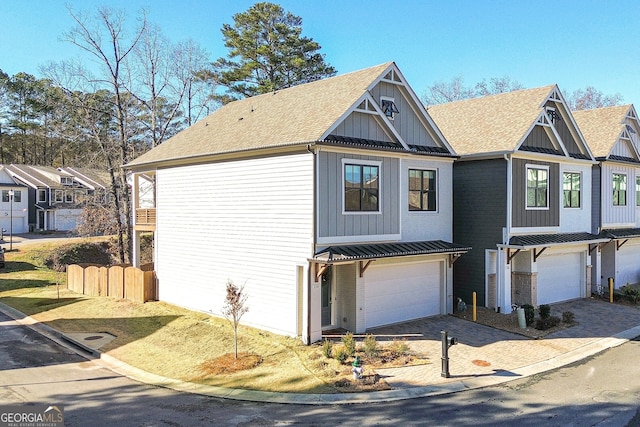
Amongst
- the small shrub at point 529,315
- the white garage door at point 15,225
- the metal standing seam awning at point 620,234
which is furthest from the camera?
the white garage door at point 15,225

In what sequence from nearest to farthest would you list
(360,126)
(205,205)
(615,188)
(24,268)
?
(360,126), (205,205), (615,188), (24,268)

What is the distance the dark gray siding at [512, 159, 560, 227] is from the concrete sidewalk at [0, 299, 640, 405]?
4.02 metres

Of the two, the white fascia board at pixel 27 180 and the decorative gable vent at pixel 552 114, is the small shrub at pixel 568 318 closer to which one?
the decorative gable vent at pixel 552 114

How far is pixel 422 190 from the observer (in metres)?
18.5

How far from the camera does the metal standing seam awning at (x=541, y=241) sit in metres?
18.6

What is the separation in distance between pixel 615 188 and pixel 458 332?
1508 centimetres

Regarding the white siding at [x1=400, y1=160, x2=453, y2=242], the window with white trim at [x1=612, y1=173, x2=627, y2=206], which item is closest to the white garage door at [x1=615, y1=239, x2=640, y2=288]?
the window with white trim at [x1=612, y1=173, x2=627, y2=206]

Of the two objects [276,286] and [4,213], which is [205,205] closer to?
[276,286]

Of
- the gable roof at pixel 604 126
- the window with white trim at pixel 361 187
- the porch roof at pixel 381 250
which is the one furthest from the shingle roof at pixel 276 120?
the gable roof at pixel 604 126

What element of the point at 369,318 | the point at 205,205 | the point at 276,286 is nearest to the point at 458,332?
the point at 369,318

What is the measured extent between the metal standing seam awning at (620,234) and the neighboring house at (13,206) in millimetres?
53861

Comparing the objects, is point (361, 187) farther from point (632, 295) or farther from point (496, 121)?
point (632, 295)

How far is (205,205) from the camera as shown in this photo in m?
18.9

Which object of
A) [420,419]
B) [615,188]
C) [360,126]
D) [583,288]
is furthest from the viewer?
[615,188]
